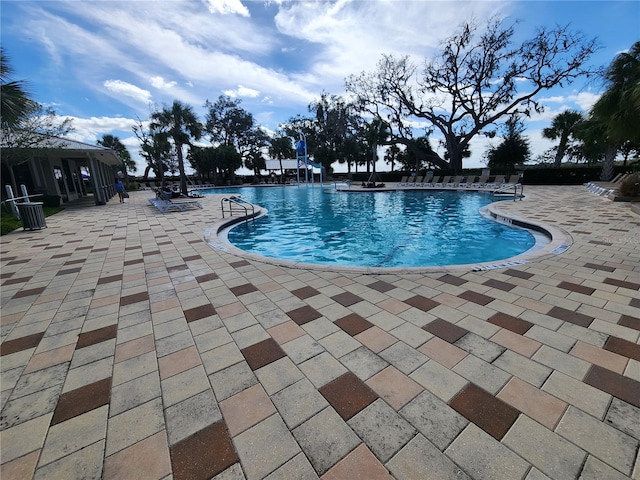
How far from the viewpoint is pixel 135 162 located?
41.2 m

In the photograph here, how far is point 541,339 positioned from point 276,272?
3159mm

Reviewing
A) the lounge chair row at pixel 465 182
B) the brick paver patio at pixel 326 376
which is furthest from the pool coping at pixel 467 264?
the lounge chair row at pixel 465 182

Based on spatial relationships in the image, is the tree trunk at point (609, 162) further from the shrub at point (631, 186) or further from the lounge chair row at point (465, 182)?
the shrub at point (631, 186)

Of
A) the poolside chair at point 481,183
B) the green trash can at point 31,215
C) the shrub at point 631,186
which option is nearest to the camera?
the green trash can at point 31,215

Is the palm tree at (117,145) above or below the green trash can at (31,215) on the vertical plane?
above

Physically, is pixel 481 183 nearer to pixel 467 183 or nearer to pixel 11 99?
pixel 467 183

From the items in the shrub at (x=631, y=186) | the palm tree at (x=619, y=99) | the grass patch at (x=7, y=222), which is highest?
the palm tree at (x=619, y=99)

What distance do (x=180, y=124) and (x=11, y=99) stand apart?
30.0 ft

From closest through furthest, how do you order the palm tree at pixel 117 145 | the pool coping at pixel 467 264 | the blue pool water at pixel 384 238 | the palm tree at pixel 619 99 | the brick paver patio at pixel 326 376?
the brick paver patio at pixel 326 376 → the pool coping at pixel 467 264 → the blue pool water at pixel 384 238 → the palm tree at pixel 619 99 → the palm tree at pixel 117 145

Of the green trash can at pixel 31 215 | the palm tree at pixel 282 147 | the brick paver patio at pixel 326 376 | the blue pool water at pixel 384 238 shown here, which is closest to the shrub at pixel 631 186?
the blue pool water at pixel 384 238

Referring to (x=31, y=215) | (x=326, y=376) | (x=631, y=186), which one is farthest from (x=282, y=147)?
(x=326, y=376)

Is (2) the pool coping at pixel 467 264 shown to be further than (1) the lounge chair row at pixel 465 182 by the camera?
No

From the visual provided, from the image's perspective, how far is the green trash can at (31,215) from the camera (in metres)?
7.79

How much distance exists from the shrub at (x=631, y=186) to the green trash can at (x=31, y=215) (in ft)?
65.4
